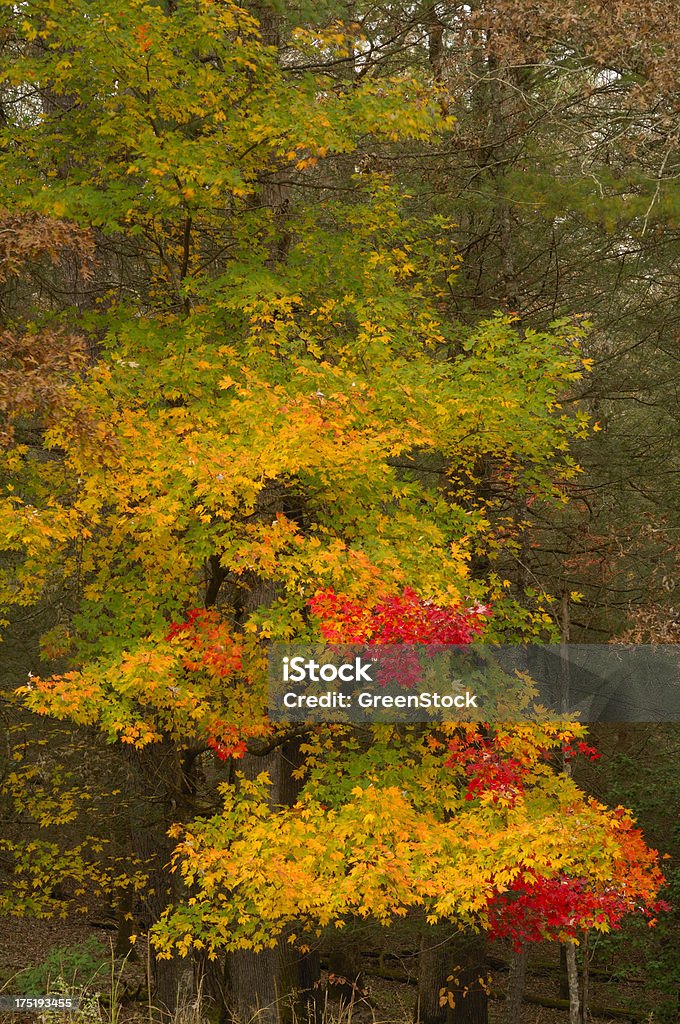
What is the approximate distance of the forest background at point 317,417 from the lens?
10000 millimetres

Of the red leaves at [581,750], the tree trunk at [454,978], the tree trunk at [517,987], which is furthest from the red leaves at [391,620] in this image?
the tree trunk at [517,987]

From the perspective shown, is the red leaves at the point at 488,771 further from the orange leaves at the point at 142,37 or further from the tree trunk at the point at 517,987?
the orange leaves at the point at 142,37

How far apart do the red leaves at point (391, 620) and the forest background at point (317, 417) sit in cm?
5

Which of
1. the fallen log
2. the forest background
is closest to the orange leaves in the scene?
the forest background

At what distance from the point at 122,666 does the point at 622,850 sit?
18.7 feet

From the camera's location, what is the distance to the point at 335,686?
11602mm

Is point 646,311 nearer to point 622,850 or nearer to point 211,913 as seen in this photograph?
point 622,850

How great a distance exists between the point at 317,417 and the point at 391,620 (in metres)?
2.03

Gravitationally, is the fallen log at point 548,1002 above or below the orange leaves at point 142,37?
below

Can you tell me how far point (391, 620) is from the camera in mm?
9570

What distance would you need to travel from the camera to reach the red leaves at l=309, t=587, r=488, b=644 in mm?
9500

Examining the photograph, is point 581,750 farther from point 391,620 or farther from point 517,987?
point 517,987
